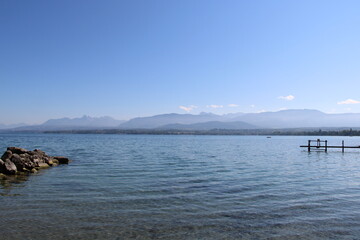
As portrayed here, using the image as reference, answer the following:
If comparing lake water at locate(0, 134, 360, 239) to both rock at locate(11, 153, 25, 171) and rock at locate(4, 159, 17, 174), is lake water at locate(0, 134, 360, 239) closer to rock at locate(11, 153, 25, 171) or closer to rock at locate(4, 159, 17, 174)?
rock at locate(4, 159, 17, 174)

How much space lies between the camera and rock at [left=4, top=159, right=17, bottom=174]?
21.5m

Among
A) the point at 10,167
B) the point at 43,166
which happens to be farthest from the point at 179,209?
the point at 43,166

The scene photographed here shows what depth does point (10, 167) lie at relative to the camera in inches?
860

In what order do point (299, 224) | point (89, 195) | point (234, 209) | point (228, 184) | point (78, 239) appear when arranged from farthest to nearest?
point (228, 184)
point (89, 195)
point (234, 209)
point (299, 224)
point (78, 239)

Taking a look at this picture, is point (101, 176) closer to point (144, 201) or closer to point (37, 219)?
point (144, 201)

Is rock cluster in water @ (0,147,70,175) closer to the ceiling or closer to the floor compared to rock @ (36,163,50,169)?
closer to the ceiling

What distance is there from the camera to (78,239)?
9023 mm

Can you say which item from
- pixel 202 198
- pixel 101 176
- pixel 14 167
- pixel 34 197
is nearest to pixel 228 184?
pixel 202 198

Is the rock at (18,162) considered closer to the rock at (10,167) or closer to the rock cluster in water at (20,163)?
the rock cluster in water at (20,163)

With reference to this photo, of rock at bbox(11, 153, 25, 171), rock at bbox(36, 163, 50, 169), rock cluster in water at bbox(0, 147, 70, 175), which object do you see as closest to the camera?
rock cluster in water at bbox(0, 147, 70, 175)

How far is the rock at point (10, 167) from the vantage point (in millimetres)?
21516

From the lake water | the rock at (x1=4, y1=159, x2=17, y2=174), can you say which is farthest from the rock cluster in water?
the lake water

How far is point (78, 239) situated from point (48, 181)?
11.9 meters

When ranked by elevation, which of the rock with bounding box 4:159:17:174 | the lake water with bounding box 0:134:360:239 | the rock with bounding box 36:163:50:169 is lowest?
the rock with bounding box 36:163:50:169
